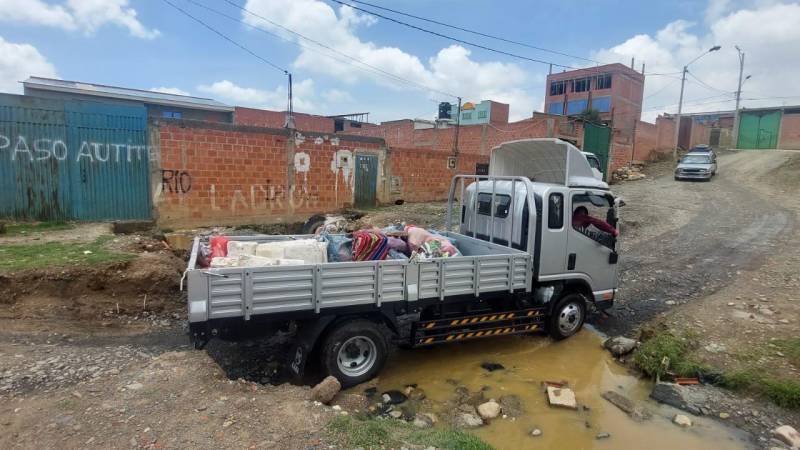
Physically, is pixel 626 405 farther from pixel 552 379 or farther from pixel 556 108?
pixel 556 108

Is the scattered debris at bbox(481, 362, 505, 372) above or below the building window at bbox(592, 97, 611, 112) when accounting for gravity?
below

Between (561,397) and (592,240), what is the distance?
217cm

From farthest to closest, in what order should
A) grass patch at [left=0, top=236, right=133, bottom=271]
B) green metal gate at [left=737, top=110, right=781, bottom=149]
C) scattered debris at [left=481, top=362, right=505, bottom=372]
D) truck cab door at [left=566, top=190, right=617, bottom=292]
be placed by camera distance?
green metal gate at [left=737, top=110, right=781, bottom=149], grass patch at [left=0, top=236, right=133, bottom=271], truck cab door at [left=566, top=190, right=617, bottom=292], scattered debris at [left=481, top=362, right=505, bottom=372]

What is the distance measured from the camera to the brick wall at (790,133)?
36.0 meters

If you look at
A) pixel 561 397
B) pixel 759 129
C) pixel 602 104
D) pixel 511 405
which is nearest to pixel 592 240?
pixel 561 397

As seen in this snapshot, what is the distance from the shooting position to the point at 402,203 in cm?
1681

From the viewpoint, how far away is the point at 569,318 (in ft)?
19.5

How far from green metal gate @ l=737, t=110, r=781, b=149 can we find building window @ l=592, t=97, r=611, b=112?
1091 centimetres

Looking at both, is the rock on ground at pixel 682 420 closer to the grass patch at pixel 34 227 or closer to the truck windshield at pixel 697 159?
the grass patch at pixel 34 227

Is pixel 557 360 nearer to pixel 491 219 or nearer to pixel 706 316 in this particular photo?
pixel 491 219

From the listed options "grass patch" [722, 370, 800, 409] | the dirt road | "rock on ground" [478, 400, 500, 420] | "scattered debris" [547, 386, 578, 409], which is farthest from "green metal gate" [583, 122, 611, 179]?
"rock on ground" [478, 400, 500, 420]

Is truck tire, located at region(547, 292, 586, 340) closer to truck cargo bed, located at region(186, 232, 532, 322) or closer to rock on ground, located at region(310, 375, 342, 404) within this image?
truck cargo bed, located at region(186, 232, 532, 322)

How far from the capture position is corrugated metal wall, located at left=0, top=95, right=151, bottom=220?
30.9 ft

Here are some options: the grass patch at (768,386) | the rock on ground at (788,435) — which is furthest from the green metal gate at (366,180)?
the rock on ground at (788,435)
